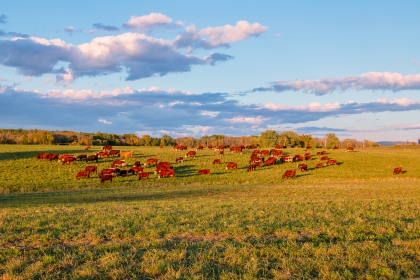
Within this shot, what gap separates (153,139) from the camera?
365 feet

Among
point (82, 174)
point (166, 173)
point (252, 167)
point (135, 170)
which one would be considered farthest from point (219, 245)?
point (252, 167)

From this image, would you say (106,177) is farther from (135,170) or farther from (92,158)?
(92,158)

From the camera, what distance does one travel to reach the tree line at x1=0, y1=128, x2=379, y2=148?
87125mm

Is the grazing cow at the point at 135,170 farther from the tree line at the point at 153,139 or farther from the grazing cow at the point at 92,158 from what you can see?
the tree line at the point at 153,139

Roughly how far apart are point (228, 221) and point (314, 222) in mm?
2433

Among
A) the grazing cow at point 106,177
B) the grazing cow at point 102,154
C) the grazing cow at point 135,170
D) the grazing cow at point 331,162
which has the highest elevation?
the grazing cow at point 102,154

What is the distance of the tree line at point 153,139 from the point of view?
286ft

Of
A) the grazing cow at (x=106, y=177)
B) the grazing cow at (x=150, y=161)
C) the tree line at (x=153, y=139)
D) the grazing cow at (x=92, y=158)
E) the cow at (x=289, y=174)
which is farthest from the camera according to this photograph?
the tree line at (x=153, y=139)

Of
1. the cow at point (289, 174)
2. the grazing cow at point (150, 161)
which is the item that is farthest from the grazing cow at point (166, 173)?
the cow at point (289, 174)

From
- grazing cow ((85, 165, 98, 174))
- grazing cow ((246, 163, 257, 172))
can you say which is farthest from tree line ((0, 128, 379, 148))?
grazing cow ((85, 165, 98, 174))

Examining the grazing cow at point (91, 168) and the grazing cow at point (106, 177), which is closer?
the grazing cow at point (106, 177)

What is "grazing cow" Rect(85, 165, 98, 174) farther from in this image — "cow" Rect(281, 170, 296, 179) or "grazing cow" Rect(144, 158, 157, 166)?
"cow" Rect(281, 170, 296, 179)

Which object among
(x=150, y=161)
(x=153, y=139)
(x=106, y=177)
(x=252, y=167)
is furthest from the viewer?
(x=153, y=139)

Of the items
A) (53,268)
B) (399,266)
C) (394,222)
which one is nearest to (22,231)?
(53,268)
